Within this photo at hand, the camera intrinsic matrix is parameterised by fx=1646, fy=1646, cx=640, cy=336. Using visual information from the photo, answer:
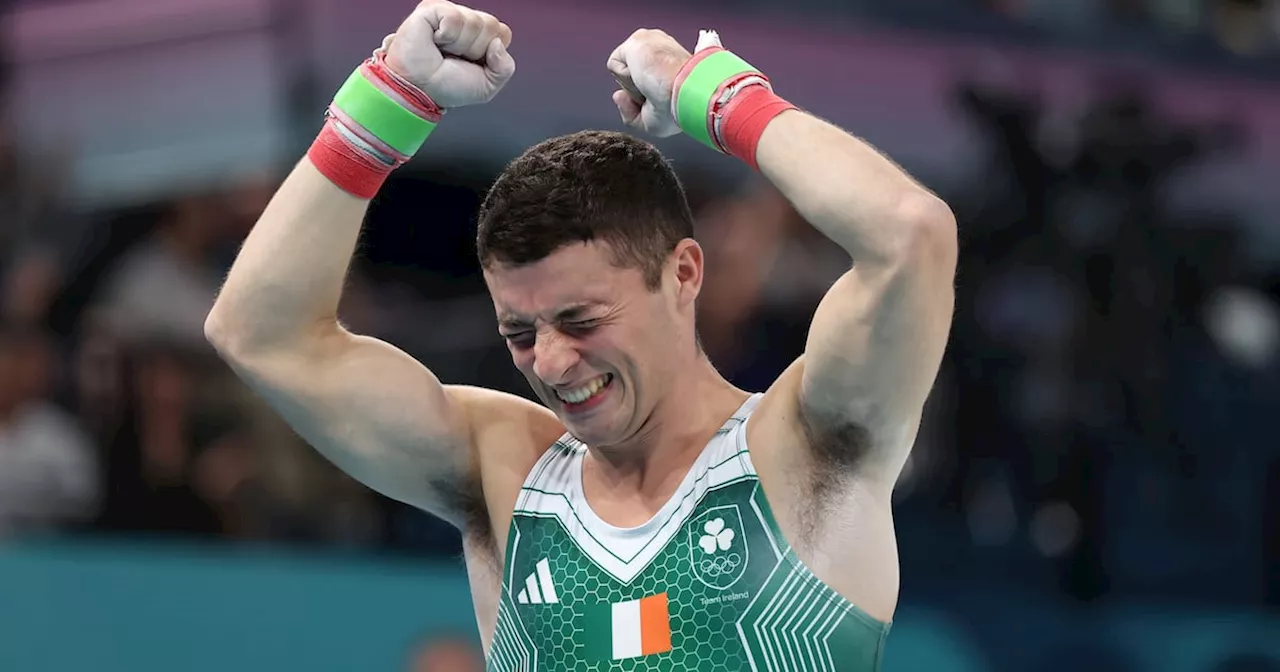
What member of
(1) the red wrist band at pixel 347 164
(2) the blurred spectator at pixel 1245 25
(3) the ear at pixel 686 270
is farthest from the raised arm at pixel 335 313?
(2) the blurred spectator at pixel 1245 25

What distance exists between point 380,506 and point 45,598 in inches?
48.5

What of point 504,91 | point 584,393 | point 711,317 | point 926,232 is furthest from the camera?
point 504,91

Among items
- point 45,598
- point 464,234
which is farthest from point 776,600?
point 464,234

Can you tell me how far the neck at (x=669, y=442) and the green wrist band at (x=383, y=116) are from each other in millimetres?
600

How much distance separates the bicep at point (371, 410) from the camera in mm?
2785

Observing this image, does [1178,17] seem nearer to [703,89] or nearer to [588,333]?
[703,89]

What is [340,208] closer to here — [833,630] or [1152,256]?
[833,630]

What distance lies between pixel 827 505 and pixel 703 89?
664mm

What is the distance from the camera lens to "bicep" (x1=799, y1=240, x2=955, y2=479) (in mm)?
2328

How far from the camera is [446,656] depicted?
5258mm

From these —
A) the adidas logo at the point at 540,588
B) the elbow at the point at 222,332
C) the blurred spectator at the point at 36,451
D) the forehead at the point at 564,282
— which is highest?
the forehead at the point at 564,282

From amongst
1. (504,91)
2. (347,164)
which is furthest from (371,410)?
(504,91)

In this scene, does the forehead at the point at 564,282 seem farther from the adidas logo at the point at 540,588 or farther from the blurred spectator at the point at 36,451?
the blurred spectator at the point at 36,451

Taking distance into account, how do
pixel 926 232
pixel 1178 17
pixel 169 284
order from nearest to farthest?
pixel 926 232, pixel 169 284, pixel 1178 17
